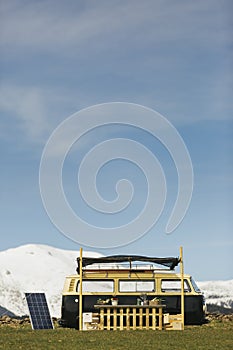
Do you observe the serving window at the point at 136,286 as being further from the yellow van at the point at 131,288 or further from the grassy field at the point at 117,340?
the grassy field at the point at 117,340

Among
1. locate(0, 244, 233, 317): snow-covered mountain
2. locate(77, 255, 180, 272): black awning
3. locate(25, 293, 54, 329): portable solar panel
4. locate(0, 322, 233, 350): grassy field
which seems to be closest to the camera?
locate(0, 322, 233, 350): grassy field

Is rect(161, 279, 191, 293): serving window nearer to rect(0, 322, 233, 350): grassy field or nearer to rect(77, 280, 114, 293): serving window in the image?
rect(77, 280, 114, 293): serving window

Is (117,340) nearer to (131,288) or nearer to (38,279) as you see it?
(131,288)

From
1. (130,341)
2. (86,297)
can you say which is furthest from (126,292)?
(130,341)

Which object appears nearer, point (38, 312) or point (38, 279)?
point (38, 312)

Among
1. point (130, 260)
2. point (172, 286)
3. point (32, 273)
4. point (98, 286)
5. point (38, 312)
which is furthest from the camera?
point (32, 273)

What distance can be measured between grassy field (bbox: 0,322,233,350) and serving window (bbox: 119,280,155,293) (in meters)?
3.19

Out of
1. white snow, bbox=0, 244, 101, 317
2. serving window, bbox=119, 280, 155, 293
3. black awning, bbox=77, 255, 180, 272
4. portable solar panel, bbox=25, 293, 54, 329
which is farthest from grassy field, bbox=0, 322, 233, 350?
white snow, bbox=0, 244, 101, 317

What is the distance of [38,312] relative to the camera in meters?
22.7

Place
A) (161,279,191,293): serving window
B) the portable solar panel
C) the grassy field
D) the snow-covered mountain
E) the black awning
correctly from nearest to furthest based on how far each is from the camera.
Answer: the grassy field, the portable solar panel, the black awning, (161,279,191,293): serving window, the snow-covered mountain

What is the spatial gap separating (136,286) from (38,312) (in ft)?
11.1

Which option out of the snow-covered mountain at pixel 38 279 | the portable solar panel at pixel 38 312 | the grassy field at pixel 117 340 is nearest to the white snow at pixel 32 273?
the snow-covered mountain at pixel 38 279

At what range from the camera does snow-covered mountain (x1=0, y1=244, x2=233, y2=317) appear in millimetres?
55125

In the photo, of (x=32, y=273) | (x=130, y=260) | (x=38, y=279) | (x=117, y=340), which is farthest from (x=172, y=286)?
(x=32, y=273)
